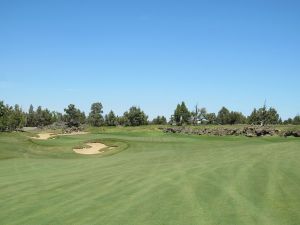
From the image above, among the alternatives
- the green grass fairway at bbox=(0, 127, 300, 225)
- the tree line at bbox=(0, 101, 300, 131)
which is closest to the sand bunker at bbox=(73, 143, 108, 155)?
the green grass fairway at bbox=(0, 127, 300, 225)

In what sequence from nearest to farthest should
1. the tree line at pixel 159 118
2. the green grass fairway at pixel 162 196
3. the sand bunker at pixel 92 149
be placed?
the green grass fairway at pixel 162 196 < the sand bunker at pixel 92 149 < the tree line at pixel 159 118

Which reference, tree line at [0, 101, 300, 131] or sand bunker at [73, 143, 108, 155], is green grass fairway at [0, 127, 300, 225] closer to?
sand bunker at [73, 143, 108, 155]

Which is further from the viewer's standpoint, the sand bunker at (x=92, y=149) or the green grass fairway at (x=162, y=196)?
the sand bunker at (x=92, y=149)

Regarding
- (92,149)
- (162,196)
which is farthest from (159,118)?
(162,196)

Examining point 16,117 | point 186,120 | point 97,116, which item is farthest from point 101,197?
point 97,116

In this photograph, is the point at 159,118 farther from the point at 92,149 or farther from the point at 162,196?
the point at 162,196

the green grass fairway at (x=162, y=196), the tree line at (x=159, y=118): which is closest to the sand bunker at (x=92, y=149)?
the green grass fairway at (x=162, y=196)

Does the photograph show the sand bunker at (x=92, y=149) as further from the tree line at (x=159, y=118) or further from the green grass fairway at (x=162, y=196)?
the tree line at (x=159, y=118)

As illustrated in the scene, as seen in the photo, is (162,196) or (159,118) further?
(159,118)

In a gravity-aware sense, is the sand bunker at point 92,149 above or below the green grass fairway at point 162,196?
above

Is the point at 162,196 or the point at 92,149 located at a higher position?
the point at 92,149

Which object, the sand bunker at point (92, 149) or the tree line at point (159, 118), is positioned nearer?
the sand bunker at point (92, 149)

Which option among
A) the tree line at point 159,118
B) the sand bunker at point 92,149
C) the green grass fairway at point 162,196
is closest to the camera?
the green grass fairway at point 162,196

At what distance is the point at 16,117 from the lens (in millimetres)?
122500
